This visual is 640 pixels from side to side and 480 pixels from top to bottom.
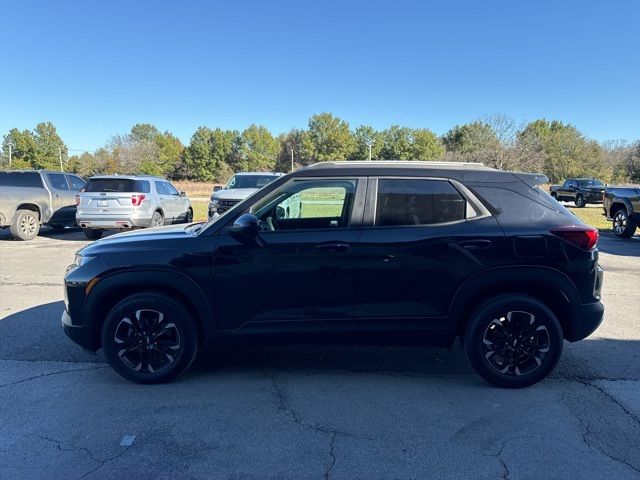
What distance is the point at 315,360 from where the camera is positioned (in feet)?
15.0

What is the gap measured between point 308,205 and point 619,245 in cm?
1159

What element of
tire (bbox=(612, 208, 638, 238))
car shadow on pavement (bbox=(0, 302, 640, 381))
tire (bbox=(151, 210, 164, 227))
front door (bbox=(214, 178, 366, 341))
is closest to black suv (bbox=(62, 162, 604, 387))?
front door (bbox=(214, 178, 366, 341))

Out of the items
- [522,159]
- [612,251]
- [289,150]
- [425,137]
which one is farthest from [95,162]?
[612,251]

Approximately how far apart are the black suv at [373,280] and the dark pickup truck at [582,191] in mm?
28338

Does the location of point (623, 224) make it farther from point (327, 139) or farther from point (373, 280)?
point (327, 139)

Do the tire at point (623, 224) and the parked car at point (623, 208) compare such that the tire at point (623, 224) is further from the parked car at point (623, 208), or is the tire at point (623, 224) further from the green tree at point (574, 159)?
the green tree at point (574, 159)

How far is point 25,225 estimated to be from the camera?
12922 millimetres

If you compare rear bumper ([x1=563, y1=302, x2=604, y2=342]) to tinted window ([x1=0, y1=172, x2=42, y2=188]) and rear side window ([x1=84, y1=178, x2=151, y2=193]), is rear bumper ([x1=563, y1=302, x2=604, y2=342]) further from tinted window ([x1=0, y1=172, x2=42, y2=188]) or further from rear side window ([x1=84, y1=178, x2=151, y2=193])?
tinted window ([x1=0, y1=172, x2=42, y2=188])

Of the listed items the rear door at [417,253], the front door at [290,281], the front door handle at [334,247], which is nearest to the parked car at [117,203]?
the front door at [290,281]

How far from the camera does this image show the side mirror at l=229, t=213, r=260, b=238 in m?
3.73

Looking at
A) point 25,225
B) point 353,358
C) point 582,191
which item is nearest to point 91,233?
point 25,225

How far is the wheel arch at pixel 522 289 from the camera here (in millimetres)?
3785

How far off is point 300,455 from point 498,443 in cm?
132

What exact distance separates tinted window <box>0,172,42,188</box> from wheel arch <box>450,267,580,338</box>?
13201mm
